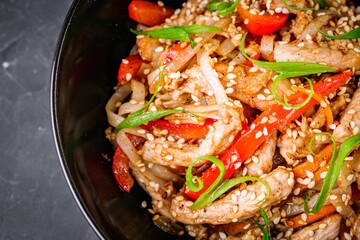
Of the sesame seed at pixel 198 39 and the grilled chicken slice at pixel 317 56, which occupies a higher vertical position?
the sesame seed at pixel 198 39

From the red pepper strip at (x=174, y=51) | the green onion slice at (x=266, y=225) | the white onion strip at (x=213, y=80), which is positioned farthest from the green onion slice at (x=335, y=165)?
the red pepper strip at (x=174, y=51)

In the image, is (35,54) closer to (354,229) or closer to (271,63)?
(271,63)

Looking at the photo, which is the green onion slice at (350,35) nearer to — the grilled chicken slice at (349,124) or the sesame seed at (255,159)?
the grilled chicken slice at (349,124)

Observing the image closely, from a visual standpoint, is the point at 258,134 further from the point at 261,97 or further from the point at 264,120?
the point at 261,97

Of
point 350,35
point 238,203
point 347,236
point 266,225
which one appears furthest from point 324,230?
point 350,35

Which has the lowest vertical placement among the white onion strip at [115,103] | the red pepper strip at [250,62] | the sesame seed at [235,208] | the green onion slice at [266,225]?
the green onion slice at [266,225]

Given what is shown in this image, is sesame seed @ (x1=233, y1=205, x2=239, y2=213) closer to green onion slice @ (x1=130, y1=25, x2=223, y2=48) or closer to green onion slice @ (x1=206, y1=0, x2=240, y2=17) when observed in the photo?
green onion slice @ (x1=130, y1=25, x2=223, y2=48)

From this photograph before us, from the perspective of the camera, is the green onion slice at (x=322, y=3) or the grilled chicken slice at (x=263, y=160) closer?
the grilled chicken slice at (x=263, y=160)

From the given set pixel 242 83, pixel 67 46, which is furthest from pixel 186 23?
pixel 67 46
